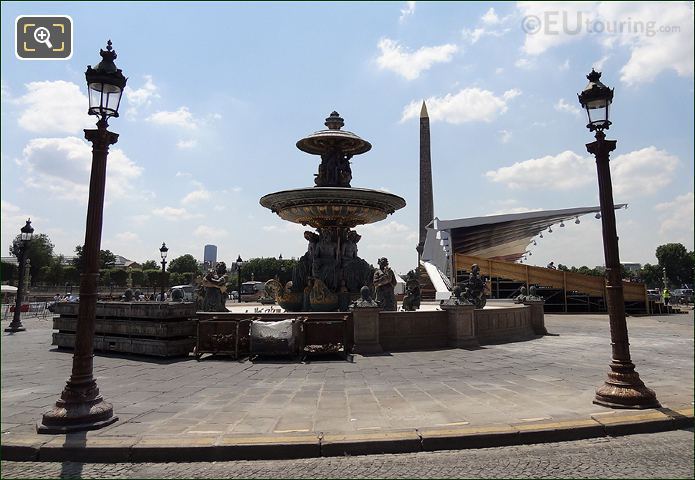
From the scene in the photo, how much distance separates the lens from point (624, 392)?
6.09 meters

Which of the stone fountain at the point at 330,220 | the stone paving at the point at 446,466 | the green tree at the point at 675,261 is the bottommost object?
the stone paving at the point at 446,466

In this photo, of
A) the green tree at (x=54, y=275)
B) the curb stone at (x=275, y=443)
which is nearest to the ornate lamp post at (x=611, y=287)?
the curb stone at (x=275, y=443)

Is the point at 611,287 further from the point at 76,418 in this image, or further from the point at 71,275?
the point at 71,275

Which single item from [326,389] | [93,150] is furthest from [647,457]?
[93,150]

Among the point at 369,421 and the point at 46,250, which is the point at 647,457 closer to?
the point at 369,421

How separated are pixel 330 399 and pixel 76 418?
3.23m

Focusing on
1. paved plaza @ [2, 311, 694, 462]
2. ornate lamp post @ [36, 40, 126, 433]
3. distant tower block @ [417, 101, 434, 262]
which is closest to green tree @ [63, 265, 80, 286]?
distant tower block @ [417, 101, 434, 262]

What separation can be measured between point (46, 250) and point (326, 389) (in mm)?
105688

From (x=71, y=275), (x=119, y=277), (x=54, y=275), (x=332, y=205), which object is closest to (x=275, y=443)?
(x=332, y=205)

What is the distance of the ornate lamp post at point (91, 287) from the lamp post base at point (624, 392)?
655cm

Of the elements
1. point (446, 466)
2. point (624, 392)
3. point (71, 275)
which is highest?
point (71, 275)

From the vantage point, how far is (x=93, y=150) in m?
6.31

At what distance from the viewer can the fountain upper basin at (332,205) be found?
14.8 m

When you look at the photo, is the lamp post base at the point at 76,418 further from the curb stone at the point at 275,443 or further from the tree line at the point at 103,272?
the tree line at the point at 103,272
